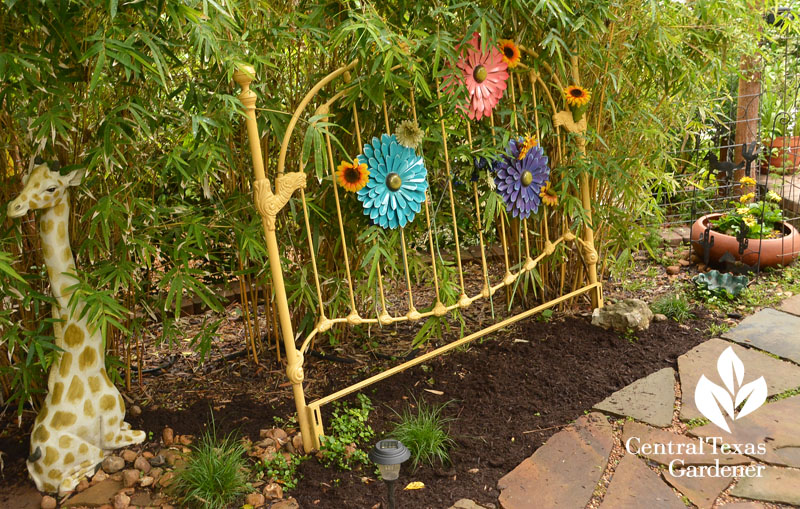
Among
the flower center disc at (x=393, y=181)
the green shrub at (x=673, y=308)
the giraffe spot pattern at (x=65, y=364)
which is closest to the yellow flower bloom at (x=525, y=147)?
the flower center disc at (x=393, y=181)

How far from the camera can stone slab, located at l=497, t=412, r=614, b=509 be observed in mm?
1968

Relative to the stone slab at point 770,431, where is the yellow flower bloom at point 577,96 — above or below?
above

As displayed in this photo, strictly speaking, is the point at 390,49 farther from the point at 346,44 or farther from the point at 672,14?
the point at 672,14

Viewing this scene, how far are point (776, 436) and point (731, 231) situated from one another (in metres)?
1.81

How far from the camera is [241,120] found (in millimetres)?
2320

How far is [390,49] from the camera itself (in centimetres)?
193

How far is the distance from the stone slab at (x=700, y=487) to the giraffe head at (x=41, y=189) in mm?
1946

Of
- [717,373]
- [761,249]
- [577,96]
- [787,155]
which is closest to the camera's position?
[717,373]

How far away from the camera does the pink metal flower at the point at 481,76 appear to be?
236 centimetres

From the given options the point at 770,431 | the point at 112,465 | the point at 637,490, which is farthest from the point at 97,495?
the point at 770,431

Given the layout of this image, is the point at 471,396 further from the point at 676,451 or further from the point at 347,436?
the point at 676,451

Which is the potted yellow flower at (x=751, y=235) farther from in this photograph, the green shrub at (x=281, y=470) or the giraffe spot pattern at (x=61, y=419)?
the giraffe spot pattern at (x=61, y=419)

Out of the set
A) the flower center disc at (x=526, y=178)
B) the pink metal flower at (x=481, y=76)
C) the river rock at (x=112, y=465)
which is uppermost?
the pink metal flower at (x=481, y=76)

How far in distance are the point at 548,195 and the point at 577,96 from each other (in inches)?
16.3
